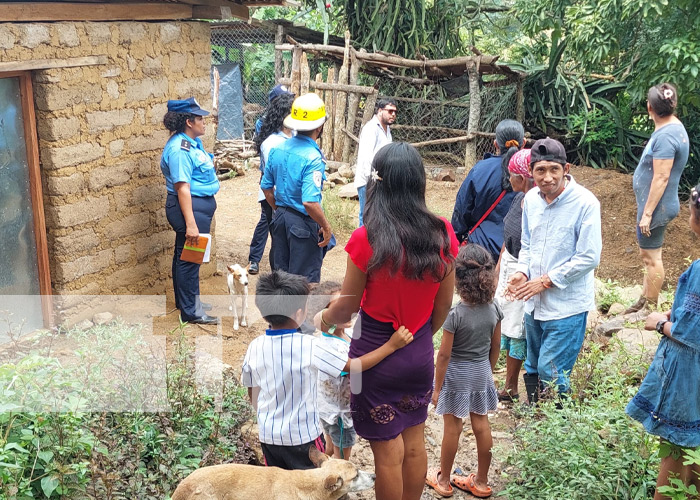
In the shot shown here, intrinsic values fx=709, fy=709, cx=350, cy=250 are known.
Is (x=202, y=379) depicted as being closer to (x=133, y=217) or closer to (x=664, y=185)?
(x=133, y=217)

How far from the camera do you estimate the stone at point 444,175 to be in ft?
43.1

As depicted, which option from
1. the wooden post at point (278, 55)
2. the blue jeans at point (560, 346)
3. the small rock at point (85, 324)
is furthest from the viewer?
the wooden post at point (278, 55)

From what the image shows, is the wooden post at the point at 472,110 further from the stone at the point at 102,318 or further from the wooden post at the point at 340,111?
the stone at the point at 102,318

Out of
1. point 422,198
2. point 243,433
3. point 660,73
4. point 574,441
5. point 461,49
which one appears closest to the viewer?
point 422,198

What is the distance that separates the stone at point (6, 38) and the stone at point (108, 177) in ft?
3.93

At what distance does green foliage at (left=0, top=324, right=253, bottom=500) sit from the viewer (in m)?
3.04

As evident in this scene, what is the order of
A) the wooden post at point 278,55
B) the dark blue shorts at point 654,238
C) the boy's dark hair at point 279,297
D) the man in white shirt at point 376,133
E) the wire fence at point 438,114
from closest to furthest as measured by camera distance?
the boy's dark hair at point 279,297 < the dark blue shorts at point 654,238 < the man in white shirt at point 376,133 < the wire fence at point 438,114 < the wooden post at point 278,55

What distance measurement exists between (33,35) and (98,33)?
66 cm

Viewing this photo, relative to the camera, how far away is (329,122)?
44.4 feet

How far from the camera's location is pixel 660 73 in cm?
959

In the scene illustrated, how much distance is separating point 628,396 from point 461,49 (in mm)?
12676

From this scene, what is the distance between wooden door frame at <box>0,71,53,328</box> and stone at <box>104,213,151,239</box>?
1.97 ft

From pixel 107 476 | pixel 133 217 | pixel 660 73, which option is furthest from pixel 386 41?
pixel 107 476

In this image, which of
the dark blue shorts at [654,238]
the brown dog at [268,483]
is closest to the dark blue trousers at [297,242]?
the dark blue shorts at [654,238]
